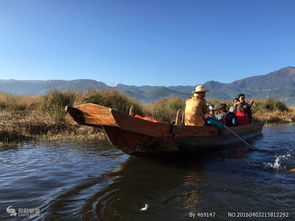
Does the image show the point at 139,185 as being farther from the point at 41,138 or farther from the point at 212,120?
the point at 41,138

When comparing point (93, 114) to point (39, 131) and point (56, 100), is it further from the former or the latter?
point (56, 100)

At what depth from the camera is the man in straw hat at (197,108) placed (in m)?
7.30

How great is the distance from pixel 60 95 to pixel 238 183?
1018 centimetres

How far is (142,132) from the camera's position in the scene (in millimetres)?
5617

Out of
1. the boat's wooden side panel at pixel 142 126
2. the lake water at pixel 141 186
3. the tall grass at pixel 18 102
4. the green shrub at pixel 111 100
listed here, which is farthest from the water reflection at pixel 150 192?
the tall grass at pixel 18 102

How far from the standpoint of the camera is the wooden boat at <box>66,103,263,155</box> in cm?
534

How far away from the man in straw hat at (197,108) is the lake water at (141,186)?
102 cm

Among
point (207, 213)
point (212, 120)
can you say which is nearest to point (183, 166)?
point (212, 120)

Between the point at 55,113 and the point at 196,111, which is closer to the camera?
the point at 196,111

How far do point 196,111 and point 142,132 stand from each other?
2.33 m

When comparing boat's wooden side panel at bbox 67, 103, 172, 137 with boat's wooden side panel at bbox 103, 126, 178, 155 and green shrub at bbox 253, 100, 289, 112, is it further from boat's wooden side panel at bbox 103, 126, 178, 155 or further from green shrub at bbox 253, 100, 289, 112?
green shrub at bbox 253, 100, 289, 112

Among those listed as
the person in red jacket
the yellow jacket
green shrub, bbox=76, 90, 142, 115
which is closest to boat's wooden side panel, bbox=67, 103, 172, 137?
the yellow jacket

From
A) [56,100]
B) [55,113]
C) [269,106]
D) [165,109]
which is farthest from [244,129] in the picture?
[269,106]

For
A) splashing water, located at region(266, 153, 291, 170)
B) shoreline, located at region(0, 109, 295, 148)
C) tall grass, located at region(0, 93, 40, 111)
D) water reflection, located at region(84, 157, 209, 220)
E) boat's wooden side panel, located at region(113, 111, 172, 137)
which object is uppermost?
tall grass, located at region(0, 93, 40, 111)
